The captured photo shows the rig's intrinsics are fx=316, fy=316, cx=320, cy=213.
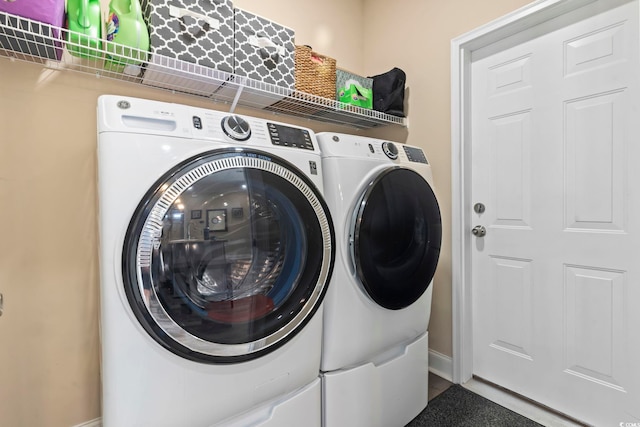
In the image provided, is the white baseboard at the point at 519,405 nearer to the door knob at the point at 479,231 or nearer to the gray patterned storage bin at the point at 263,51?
the door knob at the point at 479,231

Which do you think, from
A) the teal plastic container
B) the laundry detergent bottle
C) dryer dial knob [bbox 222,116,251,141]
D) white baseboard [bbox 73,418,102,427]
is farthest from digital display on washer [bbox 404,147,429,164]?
white baseboard [bbox 73,418,102,427]

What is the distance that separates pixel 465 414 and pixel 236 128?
164cm

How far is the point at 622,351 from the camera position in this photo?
1330mm

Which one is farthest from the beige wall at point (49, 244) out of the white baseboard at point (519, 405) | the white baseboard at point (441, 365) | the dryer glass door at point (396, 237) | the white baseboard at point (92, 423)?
the white baseboard at point (519, 405)

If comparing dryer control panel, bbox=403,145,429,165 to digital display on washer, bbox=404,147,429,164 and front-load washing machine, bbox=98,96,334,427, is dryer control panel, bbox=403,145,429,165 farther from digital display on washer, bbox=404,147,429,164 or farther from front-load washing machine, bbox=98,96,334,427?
front-load washing machine, bbox=98,96,334,427

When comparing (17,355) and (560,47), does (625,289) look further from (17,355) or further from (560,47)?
(17,355)

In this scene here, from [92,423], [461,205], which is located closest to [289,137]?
[461,205]

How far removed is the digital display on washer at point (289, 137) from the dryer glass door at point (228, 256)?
0.10 m

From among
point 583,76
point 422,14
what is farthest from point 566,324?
point 422,14

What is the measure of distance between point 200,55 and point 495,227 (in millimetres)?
1641

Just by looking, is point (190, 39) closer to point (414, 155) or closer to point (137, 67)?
point (137, 67)

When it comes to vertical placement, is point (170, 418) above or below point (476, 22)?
below

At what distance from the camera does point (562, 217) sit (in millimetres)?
1476

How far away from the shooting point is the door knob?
68.9 inches
